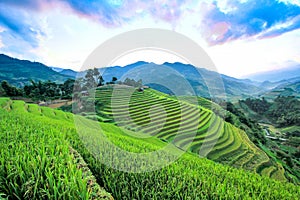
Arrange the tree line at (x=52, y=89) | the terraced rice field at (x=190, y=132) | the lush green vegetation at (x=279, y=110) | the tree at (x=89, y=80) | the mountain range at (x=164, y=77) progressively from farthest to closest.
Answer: the lush green vegetation at (x=279, y=110)
the tree at (x=89, y=80)
the tree line at (x=52, y=89)
the terraced rice field at (x=190, y=132)
the mountain range at (x=164, y=77)

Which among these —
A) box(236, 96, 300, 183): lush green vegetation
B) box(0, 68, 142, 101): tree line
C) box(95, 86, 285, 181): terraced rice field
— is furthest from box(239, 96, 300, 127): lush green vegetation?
box(0, 68, 142, 101): tree line

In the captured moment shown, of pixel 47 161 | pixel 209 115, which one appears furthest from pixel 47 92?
pixel 47 161

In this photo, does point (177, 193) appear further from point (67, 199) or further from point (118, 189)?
point (67, 199)

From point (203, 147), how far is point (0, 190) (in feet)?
62.0

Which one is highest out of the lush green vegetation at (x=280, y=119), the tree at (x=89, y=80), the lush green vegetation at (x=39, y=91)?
the tree at (x=89, y=80)

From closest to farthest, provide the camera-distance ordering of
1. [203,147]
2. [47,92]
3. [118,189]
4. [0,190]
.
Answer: [0,190] < [118,189] < [203,147] < [47,92]

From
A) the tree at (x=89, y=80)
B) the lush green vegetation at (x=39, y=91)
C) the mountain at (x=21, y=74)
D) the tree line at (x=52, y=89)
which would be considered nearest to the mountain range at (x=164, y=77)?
Result: the mountain at (x=21, y=74)

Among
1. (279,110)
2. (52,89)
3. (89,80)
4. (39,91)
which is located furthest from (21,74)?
(279,110)

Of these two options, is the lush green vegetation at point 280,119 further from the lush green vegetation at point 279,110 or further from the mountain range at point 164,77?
the mountain range at point 164,77

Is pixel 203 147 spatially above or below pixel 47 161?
below

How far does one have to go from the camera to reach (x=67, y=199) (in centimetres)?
151

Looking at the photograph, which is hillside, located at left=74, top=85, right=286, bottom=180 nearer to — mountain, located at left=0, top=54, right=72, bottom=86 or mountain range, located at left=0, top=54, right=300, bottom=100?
mountain range, located at left=0, top=54, right=300, bottom=100

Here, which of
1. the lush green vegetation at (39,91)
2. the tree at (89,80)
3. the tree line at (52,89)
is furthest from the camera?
the tree at (89,80)

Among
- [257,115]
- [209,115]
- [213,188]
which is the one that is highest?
[213,188]
